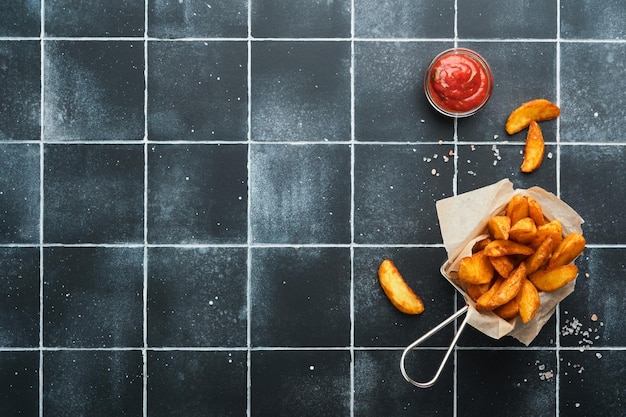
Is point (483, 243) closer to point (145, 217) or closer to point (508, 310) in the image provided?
point (508, 310)

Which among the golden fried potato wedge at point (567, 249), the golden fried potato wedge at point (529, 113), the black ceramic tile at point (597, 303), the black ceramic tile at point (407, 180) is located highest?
the golden fried potato wedge at point (529, 113)

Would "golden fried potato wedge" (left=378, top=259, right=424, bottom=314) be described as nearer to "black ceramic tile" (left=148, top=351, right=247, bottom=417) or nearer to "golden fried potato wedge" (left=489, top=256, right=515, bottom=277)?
"golden fried potato wedge" (left=489, top=256, right=515, bottom=277)

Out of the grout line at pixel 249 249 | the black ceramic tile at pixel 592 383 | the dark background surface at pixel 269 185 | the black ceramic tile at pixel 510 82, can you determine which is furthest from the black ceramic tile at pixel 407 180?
the black ceramic tile at pixel 592 383

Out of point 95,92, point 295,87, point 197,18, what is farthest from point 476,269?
point 95,92

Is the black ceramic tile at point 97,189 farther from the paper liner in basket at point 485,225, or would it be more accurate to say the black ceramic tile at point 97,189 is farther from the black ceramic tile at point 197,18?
the paper liner in basket at point 485,225

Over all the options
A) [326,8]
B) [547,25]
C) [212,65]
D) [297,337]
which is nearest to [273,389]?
[297,337]

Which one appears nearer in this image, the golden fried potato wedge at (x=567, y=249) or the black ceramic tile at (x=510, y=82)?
the golden fried potato wedge at (x=567, y=249)

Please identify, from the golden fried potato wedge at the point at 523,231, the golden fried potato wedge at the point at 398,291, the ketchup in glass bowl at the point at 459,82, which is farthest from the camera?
the golden fried potato wedge at the point at 398,291
